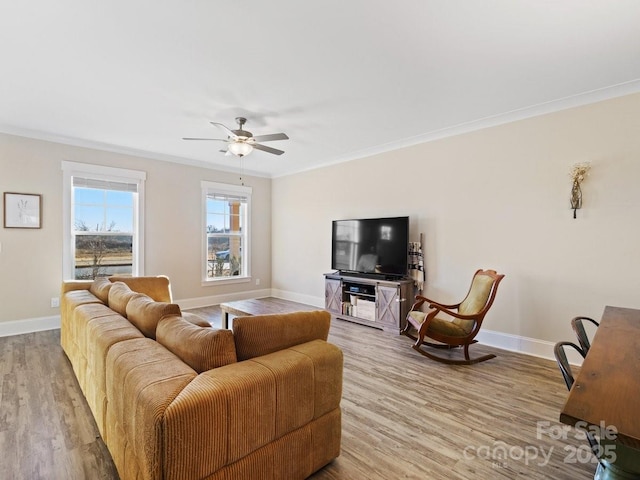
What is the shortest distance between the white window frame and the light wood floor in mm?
2766

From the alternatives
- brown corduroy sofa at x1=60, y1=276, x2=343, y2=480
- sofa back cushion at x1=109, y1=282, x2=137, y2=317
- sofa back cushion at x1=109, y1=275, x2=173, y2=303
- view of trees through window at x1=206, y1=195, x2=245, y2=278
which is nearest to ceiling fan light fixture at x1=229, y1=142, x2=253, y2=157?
sofa back cushion at x1=109, y1=282, x2=137, y2=317

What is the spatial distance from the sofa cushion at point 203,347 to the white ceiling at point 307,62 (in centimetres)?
197

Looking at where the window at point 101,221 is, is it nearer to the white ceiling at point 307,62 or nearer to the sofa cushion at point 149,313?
the white ceiling at point 307,62

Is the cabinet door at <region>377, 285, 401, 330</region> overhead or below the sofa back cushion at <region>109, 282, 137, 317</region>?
below

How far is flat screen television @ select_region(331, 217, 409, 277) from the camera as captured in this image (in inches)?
178

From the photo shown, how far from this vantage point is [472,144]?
4016 mm

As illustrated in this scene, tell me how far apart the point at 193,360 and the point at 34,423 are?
169 centimetres

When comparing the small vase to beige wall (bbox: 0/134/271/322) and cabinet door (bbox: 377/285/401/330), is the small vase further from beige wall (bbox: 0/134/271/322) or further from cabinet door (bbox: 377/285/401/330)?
beige wall (bbox: 0/134/271/322)

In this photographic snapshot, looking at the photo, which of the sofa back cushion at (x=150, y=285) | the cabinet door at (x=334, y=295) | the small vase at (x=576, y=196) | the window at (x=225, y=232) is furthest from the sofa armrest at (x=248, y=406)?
the window at (x=225, y=232)

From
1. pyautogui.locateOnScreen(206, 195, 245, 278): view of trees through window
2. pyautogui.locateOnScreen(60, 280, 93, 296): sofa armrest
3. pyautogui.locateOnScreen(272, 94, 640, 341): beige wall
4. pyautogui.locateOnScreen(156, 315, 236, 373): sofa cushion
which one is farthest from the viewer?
pyautogui.locateOnScreen(206, 195, 245, 278): view of trees through window

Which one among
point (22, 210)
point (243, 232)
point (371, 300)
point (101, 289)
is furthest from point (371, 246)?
point (22, 210)

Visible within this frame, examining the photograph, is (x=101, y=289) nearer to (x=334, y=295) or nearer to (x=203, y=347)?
(x=203, y=347)

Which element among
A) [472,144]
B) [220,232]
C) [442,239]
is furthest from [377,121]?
[220,232]

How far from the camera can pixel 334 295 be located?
519 cm
